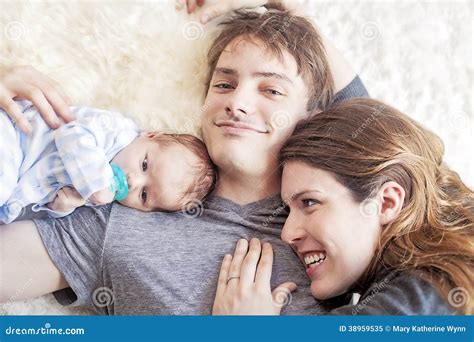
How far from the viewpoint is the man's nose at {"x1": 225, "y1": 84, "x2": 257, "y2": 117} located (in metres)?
1.16

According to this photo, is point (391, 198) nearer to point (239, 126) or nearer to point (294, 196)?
point (294, 196)

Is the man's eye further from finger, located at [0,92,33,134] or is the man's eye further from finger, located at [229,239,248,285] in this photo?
finger, located at [0,92,33,134]

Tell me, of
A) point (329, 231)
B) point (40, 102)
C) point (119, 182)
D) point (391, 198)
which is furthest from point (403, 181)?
point (40, 102)

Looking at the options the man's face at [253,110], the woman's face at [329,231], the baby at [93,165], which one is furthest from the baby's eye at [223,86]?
the woman's face at [329,231]

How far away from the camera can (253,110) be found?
3.83ft

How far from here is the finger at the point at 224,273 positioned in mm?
1085

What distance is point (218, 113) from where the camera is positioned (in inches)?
46.8

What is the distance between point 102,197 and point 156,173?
0.11m

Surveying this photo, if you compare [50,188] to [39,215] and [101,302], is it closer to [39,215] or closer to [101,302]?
[39,215]

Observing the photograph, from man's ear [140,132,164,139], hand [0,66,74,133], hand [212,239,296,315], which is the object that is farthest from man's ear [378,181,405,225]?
hand [0,66,74,133]

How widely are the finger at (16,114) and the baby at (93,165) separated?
0.04 ft

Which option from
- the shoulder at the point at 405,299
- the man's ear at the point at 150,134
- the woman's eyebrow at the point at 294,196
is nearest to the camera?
the shoulder at the point at 405,299

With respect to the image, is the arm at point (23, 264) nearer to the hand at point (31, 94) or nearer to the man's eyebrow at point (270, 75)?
the hand at point (31, 94)

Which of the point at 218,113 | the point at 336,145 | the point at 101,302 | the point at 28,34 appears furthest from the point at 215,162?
the point at 28,34
